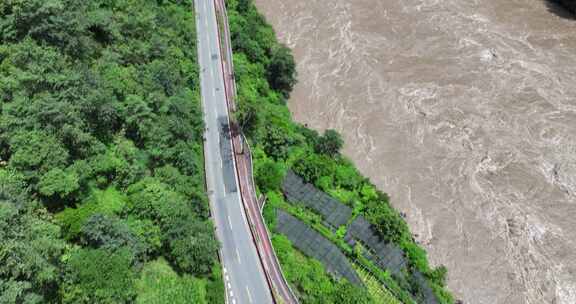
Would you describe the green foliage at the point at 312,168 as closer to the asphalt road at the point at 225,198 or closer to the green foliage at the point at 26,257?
the asphalt road at the point at 225,198

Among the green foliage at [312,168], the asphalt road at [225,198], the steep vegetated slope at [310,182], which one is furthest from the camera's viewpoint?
→ the green foliage at [312,168]

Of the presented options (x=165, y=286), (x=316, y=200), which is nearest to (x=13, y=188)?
(x=165, y=286)

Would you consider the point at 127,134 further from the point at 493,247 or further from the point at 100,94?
the point at 493,247

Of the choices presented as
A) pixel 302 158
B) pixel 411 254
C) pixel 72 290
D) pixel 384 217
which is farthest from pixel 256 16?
pixel 72 290

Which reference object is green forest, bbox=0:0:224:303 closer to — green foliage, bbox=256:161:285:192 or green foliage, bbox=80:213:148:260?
green foliage, bbox=80:213:148:260

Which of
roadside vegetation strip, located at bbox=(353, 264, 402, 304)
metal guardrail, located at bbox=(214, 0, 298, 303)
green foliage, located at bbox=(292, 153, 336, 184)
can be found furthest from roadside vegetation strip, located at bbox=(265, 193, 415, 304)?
green foliage, located at bbox=(292, 153, 336, 184)

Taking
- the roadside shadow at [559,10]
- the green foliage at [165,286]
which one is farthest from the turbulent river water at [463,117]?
the green foliage at [165,286]
